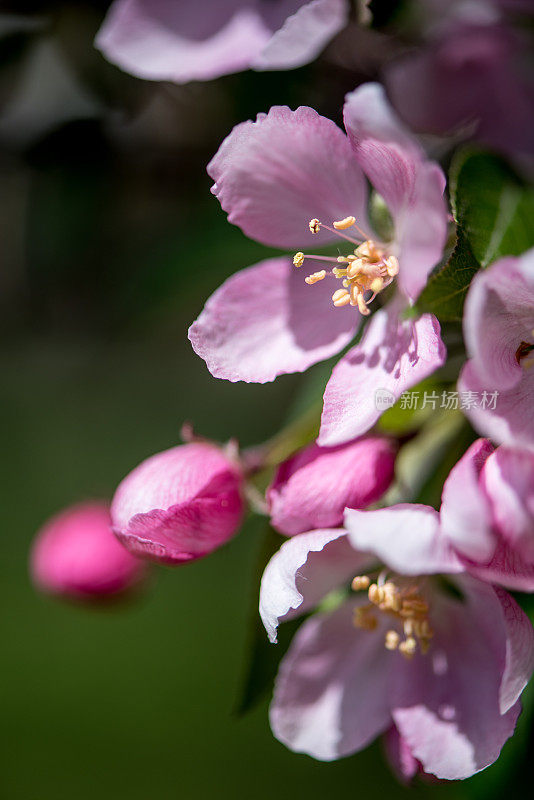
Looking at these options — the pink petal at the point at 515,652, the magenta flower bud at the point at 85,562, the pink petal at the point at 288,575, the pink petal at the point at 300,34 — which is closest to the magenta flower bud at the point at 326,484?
the pink petal at the point at 288,575

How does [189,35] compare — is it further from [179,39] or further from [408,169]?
[408,169]

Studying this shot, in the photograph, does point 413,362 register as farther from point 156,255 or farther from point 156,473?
point 156,255

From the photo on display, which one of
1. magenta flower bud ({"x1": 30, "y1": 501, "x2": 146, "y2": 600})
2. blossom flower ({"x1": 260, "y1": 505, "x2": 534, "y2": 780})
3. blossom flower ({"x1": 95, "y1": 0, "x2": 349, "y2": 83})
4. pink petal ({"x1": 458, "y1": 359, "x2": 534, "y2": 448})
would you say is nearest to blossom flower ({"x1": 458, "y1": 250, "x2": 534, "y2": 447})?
pink petal ({"x1": 458, "y1": 359, "x2": 534, "y2": 448})

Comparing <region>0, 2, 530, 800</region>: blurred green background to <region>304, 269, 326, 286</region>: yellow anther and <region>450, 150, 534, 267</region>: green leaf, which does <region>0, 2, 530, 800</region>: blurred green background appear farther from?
<region>450, 150, 534, 267</region>: green leaf

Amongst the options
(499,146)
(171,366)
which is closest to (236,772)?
(171,366)

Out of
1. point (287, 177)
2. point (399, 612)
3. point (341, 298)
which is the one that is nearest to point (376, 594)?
point (399, 612)

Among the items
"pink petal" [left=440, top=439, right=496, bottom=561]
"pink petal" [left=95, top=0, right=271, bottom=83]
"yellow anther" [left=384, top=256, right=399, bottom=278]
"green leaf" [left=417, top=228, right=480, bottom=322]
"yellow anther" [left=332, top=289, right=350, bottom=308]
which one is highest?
"pink petal" [left=95, top=0, right=271, bottom=83]
